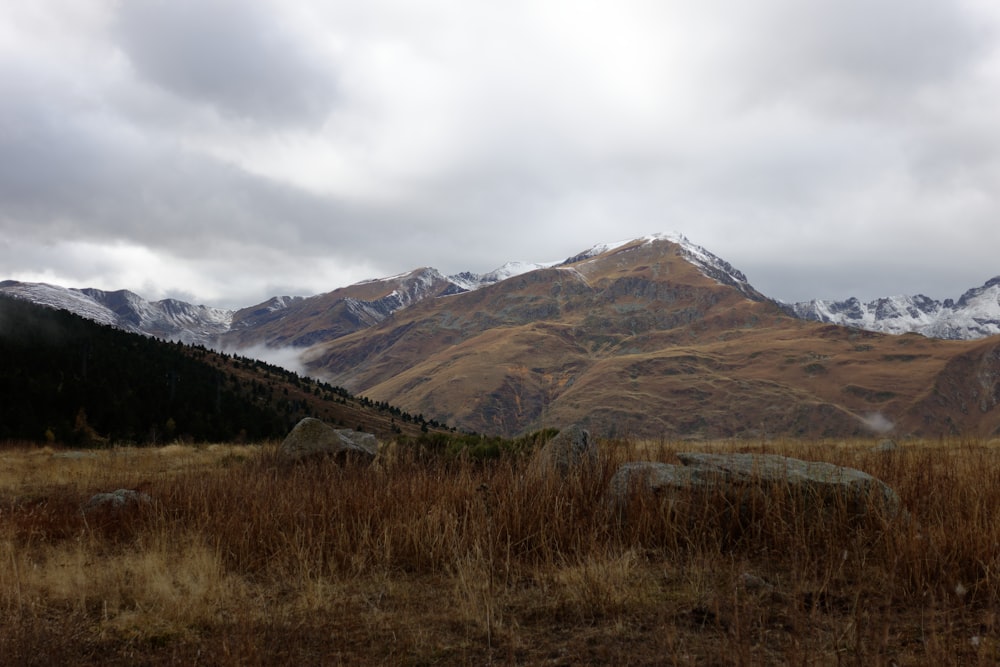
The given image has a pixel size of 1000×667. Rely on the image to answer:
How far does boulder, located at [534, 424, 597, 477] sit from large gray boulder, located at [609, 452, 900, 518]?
3.31 feet

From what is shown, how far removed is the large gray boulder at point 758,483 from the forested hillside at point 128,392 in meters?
33.2

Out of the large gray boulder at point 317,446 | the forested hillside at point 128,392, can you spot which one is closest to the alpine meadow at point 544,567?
the large gray boulder at point 317,446

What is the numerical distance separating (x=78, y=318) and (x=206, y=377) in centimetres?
2686

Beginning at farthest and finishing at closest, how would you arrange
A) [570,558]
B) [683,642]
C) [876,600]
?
[570,558], [876,600], [683,642]

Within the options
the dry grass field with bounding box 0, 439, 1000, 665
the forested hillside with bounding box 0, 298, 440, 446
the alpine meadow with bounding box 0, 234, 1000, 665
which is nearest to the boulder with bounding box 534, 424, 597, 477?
the alpine meadow with bounding box 0, 234, 1000, 665

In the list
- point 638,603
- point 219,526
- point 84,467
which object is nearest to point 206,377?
point 84,467

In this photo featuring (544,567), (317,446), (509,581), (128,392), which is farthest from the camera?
(128,392)

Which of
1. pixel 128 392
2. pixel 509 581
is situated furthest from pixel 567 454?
pixel 128 392

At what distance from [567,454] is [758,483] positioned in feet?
9.19

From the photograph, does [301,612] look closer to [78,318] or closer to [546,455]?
[546,455]

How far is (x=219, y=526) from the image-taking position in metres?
7.36

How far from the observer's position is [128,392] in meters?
56.2

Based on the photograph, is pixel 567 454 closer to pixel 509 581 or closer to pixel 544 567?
pixel 544 567

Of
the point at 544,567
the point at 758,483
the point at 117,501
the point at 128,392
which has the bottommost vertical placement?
the point at 128,392
